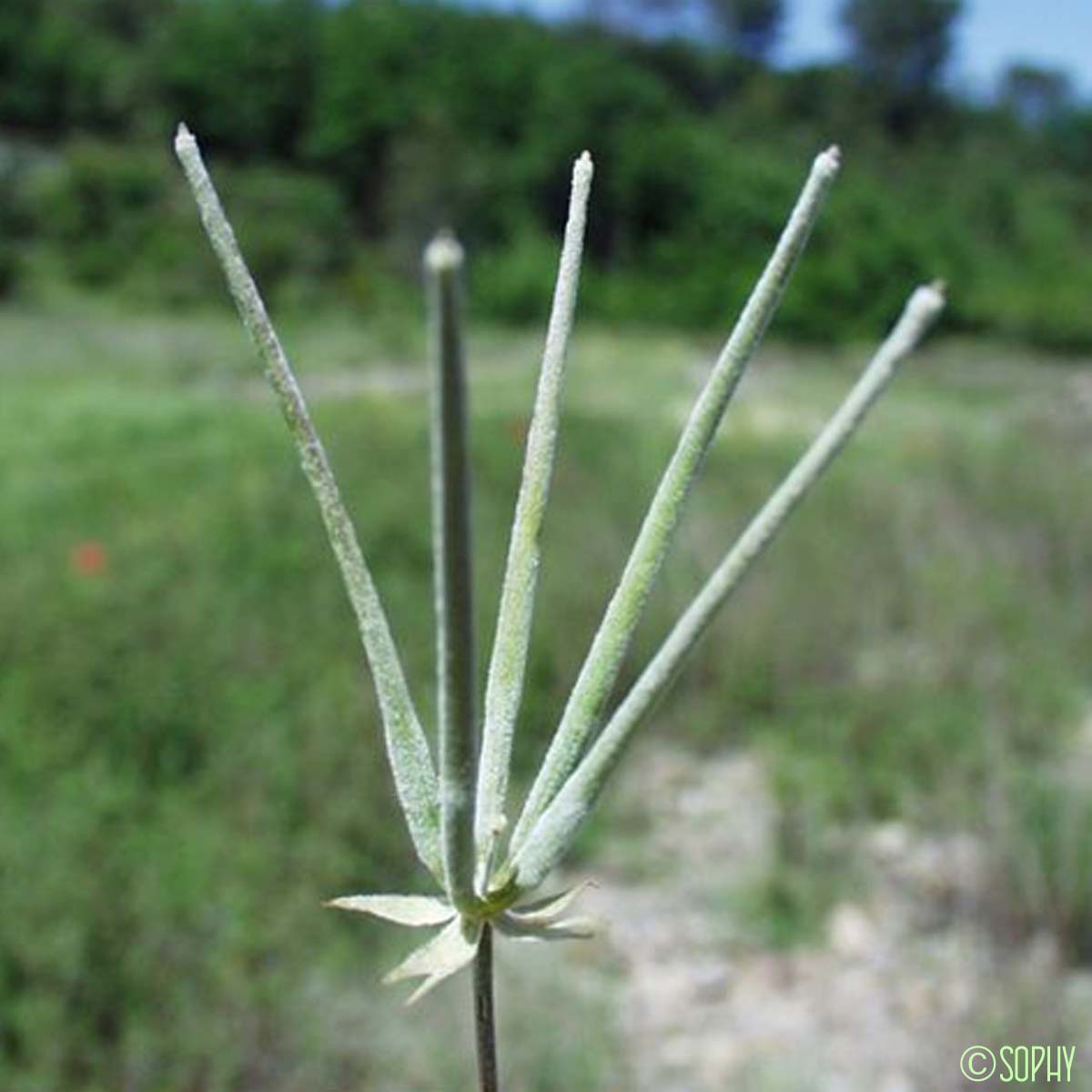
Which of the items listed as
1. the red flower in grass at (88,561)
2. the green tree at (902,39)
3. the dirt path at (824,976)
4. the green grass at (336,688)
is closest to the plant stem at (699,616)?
the green grass at (336,688)

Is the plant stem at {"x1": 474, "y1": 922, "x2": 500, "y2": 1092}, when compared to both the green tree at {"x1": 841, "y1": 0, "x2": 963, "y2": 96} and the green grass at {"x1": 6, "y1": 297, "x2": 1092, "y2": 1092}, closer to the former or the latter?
the green grass at {"x1": 6, "y1": 297, "x2": 1092, "y2": 1092}

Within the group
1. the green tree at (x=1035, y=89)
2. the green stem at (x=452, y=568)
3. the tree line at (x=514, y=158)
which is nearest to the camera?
the green stem at (x=452, y=568)

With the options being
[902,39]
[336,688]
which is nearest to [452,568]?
[336,688]

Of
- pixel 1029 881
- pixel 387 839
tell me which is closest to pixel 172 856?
pixel 387 839

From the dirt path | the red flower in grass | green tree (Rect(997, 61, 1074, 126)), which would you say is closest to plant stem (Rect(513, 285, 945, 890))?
the dirt path

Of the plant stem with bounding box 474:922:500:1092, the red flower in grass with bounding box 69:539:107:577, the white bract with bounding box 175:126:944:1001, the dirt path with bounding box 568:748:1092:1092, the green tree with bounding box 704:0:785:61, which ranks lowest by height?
the dirt path with bounding box 568:748:1092:1092

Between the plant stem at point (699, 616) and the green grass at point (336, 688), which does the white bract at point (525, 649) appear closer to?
the plant stem at point (699, 616)

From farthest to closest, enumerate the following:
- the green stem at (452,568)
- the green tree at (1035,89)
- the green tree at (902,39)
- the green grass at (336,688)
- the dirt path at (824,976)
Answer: the green tree at (1035,89), the green tree at (902,39), the dirt path at (824,976), the green grass at (336,688), the green stem at (452,568)
